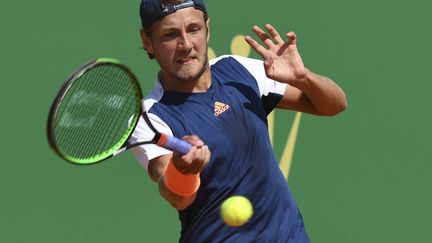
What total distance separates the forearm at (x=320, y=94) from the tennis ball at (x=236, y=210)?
0.50 meters

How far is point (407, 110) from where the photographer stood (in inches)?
231

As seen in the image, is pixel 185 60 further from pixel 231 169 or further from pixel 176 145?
pixel 176 145

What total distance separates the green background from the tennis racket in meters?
1.76

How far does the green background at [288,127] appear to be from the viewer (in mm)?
5152

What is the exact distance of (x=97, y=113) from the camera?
344cm

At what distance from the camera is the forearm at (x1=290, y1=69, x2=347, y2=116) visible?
3.67 m

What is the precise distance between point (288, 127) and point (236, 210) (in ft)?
7.43

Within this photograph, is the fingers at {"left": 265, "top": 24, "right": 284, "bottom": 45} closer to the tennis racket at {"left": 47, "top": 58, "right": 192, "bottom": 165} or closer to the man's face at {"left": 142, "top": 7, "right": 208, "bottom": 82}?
the man's face at {"left": 142, "top": 7, "right": 208, "bottom": 82}

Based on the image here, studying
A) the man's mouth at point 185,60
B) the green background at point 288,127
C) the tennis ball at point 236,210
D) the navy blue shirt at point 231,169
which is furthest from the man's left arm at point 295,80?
the green background at point 288,127

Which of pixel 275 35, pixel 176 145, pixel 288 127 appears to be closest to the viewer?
pixel 176 145

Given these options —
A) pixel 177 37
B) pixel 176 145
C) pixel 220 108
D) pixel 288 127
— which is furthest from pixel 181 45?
pixel 288 127

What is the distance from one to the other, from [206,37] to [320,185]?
2174mm

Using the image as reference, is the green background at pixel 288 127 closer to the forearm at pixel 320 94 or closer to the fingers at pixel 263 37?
the fingers at pixel 263 37

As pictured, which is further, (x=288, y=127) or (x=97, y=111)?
(x=288, y=127)
